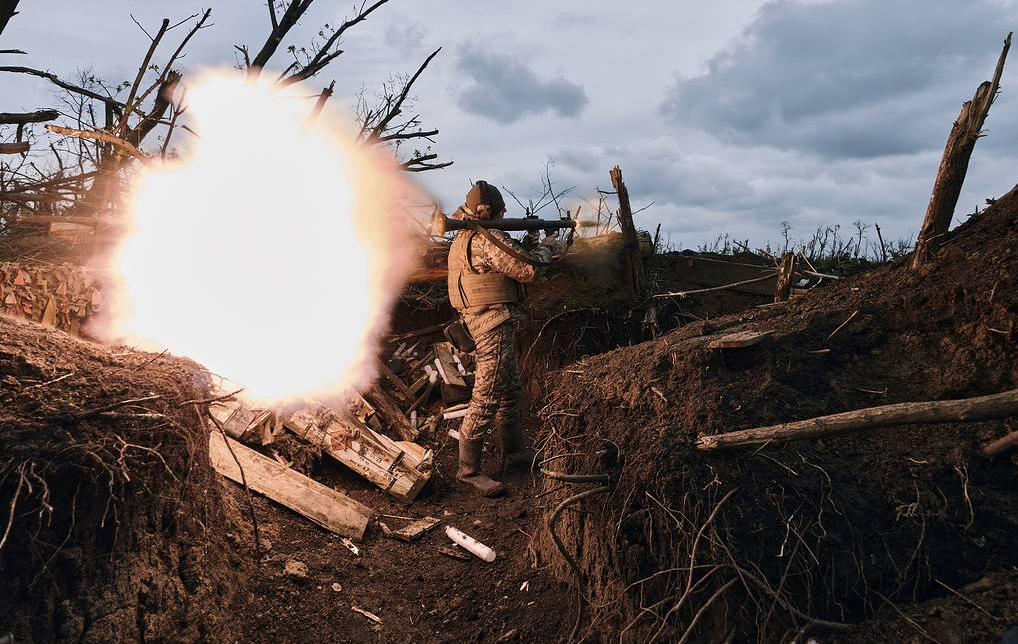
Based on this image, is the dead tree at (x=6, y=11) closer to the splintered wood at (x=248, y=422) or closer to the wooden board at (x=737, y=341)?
the splintered wood at (x=248, y=422)

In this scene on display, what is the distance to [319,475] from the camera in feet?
24.7

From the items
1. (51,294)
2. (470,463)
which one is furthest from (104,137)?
(470,463)

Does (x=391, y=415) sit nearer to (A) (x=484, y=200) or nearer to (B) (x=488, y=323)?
(B) (x=488, y=323)

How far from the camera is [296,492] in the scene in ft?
21.0

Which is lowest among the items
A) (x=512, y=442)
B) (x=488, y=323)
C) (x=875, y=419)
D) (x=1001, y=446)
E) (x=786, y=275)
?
(x=512, y=442)

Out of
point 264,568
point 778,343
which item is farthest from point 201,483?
point 778,343

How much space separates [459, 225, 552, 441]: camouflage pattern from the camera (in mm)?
7609

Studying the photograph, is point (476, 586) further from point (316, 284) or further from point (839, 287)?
point (316, 284)

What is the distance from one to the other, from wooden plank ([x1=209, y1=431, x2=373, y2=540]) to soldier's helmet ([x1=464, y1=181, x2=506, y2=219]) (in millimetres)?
3360

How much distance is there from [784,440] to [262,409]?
17.9 feet

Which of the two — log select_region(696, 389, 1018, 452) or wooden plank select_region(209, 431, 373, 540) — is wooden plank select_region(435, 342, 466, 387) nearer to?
wooden plank select_region(209, 431, 373, 540)

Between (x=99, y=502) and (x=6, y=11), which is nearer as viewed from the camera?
(x=99, y=502)

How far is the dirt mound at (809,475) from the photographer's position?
12.7 ft

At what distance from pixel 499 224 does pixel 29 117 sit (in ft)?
16.5
